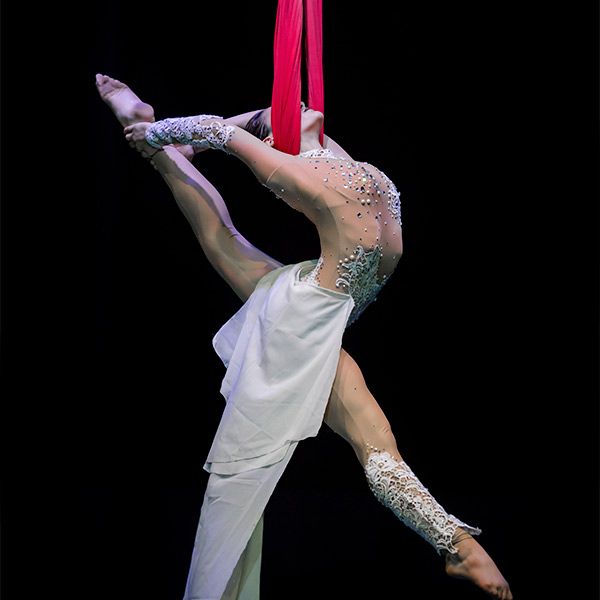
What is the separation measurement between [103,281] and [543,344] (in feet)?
4.63

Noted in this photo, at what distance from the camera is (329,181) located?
1842mm

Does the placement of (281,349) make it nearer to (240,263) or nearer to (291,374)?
(291,374)

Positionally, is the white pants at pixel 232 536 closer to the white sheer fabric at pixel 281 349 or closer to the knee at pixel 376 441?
the white sheer fabric at pixel 281 349

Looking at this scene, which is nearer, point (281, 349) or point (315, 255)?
point (281, 349)

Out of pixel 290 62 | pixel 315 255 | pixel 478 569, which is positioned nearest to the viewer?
pixel 478 569

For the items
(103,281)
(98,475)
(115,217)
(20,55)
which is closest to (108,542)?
(98,475)

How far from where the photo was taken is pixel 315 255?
2.73 meters

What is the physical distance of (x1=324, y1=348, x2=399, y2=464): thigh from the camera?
5.82ft

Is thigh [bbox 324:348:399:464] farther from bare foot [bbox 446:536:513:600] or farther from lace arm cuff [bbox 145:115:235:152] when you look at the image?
lace arm cuff [bbox 145:115:235:152]

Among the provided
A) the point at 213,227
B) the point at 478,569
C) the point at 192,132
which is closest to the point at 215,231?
the point at 213,227

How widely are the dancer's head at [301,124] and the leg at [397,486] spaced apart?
1.76 feet

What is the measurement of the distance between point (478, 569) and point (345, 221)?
749 millimetres

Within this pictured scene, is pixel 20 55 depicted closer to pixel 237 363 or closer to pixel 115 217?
pixel 115 217

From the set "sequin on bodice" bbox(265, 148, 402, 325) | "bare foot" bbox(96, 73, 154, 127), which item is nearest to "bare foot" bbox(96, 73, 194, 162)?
"bare foot" bbox(96, 73, 154, 127)
